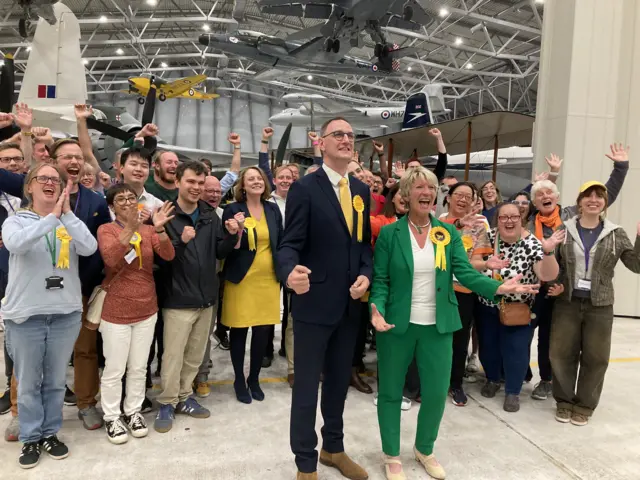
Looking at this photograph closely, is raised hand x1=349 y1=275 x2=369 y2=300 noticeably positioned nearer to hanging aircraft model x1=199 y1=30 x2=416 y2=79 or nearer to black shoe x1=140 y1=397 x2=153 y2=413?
black shoe x1=140 y1=397 x2=153 y2=413

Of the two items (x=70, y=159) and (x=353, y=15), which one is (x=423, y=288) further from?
(x=353, y=15)

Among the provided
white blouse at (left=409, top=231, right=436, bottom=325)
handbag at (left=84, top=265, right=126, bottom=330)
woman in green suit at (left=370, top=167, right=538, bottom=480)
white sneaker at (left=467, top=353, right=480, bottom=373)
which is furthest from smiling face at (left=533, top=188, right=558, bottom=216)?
handbag at (left=84, top=265, right=126, bottom=330)

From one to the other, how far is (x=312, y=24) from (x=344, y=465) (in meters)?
21.2

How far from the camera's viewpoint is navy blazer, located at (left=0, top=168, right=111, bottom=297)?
2720mm

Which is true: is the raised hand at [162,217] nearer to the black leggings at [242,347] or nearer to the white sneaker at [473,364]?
the black leggings at [242,347]

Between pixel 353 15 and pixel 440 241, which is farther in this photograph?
pixel 353 15

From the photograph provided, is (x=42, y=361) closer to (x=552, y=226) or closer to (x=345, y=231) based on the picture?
(x=345, y=231)

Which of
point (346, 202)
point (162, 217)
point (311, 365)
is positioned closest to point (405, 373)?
point (311, 365)

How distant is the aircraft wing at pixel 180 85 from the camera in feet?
66.0

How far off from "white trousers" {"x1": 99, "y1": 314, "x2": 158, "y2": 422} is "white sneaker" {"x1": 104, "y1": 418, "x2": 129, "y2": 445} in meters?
0.03

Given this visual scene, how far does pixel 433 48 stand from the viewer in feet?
69.4

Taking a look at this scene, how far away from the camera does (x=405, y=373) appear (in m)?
2.41

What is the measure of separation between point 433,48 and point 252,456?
21.9m

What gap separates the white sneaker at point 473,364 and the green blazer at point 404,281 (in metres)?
2.08
